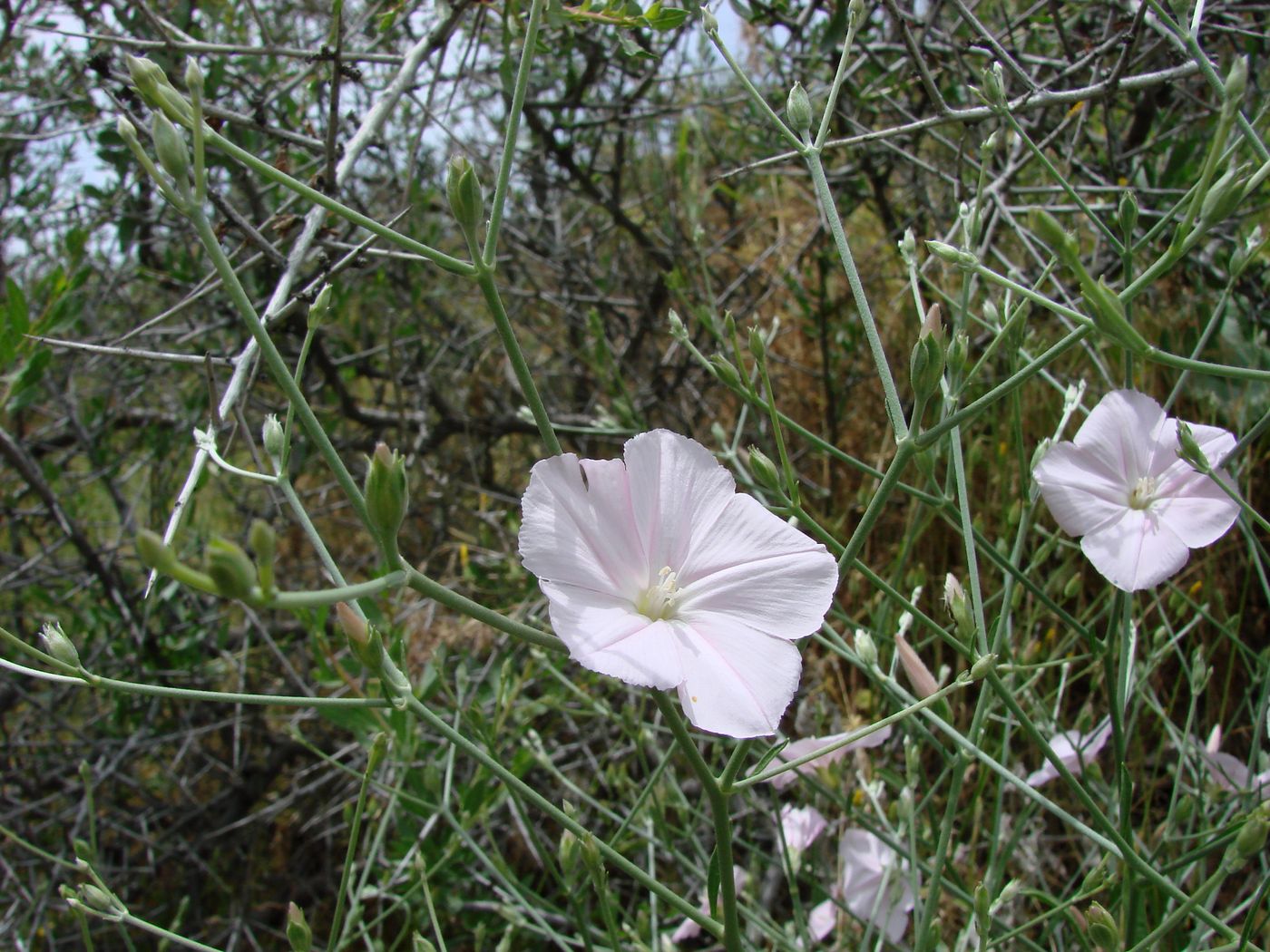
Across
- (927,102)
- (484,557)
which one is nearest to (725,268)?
(927,102)

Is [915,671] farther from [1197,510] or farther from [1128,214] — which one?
[1128,214]

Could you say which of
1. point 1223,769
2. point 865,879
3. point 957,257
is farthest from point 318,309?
point 1223,769

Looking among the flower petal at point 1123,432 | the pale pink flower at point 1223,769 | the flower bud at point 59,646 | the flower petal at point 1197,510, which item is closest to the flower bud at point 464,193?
the flower bud at point 59,646

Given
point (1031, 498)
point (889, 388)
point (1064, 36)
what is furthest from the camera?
point (1064, 36)

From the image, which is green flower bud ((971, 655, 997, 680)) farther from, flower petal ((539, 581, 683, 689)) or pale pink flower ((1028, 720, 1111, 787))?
pale pink flower ((1028, 720, 1111, 787))

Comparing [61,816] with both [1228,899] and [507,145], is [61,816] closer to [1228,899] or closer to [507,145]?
[507,145]

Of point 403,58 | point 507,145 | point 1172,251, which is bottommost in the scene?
point 1172,251

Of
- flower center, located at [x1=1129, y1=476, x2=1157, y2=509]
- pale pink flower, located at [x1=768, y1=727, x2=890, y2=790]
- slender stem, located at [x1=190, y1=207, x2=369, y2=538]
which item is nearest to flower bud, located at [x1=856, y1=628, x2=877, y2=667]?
pale pink flower, located at [x1=768, y1=727, x2=890, y2=790]
